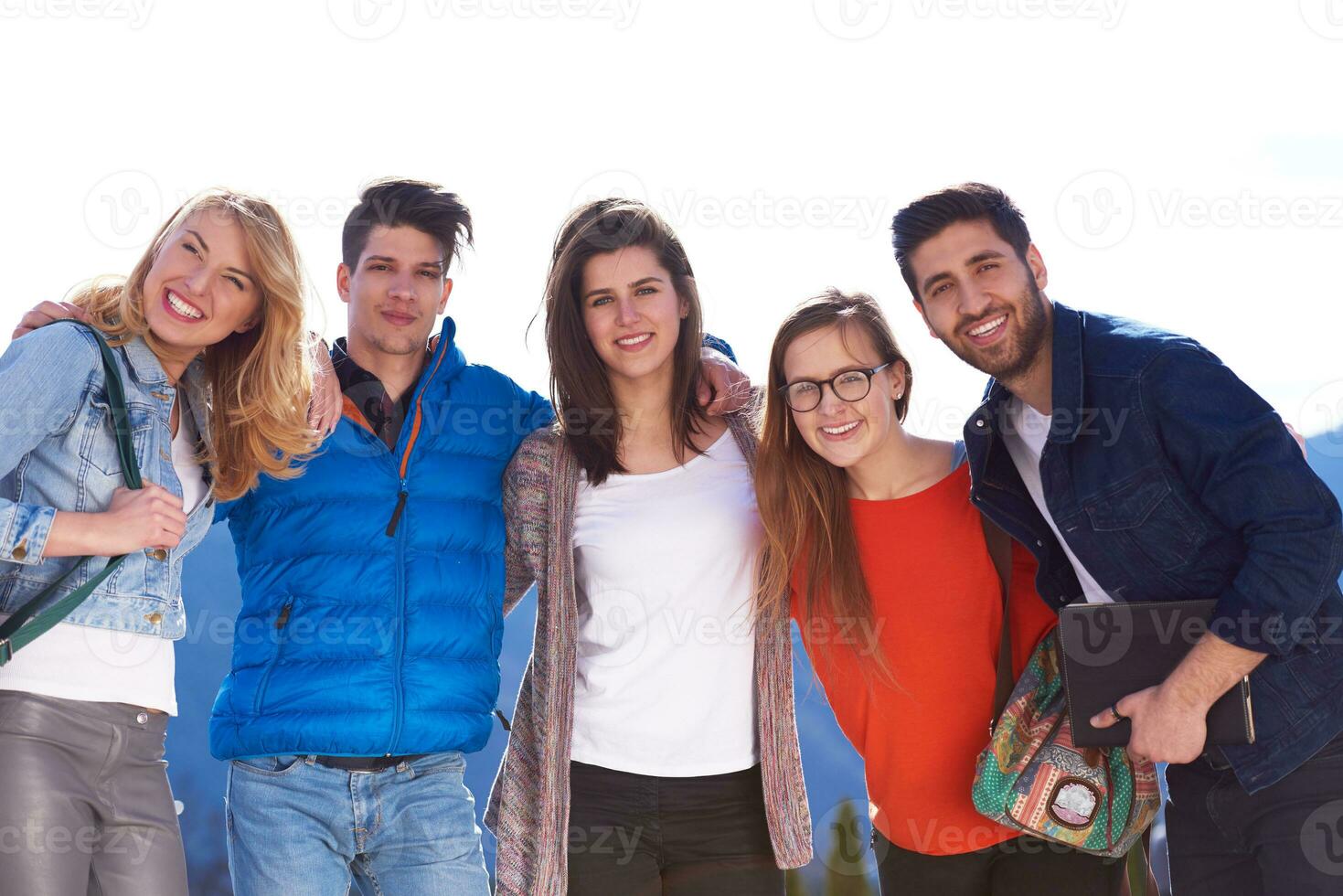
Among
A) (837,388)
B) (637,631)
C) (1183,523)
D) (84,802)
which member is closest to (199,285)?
(84,802)

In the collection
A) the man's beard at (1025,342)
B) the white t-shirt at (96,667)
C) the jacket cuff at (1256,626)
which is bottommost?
the white t-shirt at (96,667)

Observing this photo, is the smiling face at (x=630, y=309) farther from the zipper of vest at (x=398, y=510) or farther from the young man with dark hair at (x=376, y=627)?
the zipper of vest at (x=398, y=510)

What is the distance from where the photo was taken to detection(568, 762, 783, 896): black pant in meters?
2.53

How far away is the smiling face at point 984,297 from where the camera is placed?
254 cm

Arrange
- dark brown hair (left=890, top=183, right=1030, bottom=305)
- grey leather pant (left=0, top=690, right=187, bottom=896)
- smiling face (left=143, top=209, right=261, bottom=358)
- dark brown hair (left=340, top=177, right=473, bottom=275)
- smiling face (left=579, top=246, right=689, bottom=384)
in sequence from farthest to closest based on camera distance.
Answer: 1. dark brown hair (left=340, top=177, right=473, bottom=275)
2. smiling face (left=579, top=246, right=689, bottom=384)
3. dark brown hair (left=890, top=183, right=1030, bottom=305)
4. smiling face (left=143, top=209, right=261, bottom=358)
5. grey leather pant (left=0, top=690, right=187, bottom=896)

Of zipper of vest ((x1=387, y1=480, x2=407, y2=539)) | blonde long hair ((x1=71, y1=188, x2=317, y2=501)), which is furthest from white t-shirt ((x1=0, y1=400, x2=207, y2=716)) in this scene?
zipper of vest ((x1=387, y1=480, x2=407, y2=539))

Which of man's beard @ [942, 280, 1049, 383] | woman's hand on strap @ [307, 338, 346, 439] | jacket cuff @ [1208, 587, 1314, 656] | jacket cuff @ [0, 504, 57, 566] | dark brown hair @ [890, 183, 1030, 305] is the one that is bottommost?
jacket cuff @ [1208, 587, 1314, 656]

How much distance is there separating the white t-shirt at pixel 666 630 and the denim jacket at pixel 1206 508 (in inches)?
28.2

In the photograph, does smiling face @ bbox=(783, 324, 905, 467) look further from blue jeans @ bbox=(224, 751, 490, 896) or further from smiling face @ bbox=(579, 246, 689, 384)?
blue jeans @ bbox=(224, 751, 490, 896)

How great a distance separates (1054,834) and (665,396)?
1.40 m

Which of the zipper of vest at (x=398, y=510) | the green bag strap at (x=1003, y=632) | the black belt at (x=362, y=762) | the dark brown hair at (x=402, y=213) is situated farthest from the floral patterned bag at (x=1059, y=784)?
the dark brown hair at (x=402, y=213)

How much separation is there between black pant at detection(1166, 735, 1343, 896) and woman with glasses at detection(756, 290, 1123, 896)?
0.23 meters

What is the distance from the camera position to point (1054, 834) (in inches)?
93.0

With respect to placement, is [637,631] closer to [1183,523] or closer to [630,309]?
[630,309]
